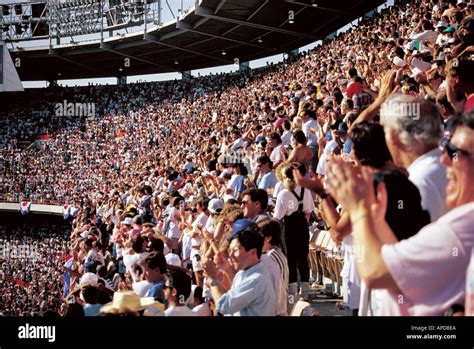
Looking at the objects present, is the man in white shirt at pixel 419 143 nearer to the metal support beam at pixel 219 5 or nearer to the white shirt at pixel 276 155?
the white shirt at pixel 276 155

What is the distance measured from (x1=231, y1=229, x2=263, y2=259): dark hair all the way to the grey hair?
151 cm

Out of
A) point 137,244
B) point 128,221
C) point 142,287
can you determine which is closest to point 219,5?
point 128,221

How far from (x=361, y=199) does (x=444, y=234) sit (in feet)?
0.99

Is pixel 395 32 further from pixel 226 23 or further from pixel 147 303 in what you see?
pixel 226 23

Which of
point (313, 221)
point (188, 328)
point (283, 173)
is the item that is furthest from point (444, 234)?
point (313, 221)

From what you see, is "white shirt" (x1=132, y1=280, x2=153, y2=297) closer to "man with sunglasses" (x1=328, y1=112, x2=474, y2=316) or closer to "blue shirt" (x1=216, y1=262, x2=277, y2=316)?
"blue shirt" (x1=216, y1=262, x2=277, y2=316)

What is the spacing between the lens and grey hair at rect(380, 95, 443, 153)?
10.4 ft

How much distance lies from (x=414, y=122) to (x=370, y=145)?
310mm

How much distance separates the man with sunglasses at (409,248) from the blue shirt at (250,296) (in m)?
1.68

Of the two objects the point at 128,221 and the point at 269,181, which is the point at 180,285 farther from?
the point at 128,221

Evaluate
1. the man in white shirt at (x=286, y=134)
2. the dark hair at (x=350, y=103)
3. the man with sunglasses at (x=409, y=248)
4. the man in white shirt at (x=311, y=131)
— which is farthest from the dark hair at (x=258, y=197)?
the man in white shirt at (x=286, y=134)

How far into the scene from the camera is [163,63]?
42969mm

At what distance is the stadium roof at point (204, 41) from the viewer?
30188 millimetres

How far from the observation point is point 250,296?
14.5 ft
